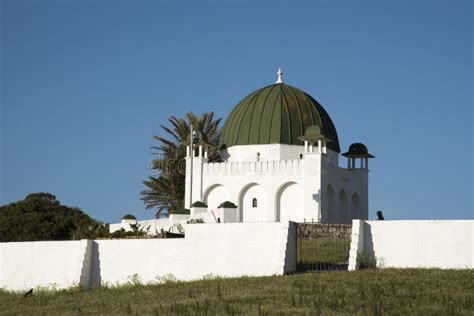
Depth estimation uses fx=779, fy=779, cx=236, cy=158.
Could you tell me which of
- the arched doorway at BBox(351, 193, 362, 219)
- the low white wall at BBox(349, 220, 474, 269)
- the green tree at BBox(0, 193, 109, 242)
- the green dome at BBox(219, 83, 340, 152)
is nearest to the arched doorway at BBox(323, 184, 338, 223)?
the arched doorway at BBox(351, 193, 362, 219)

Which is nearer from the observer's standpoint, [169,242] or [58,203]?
[169,242]

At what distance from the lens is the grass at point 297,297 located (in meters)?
14.4

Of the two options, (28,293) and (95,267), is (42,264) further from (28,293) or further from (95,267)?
(95,267)

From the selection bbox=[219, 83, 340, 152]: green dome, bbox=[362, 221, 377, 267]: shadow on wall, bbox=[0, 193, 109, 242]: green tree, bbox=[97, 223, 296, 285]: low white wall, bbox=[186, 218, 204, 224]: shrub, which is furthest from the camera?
bbox=[219, 83, 340, 152]: green dome

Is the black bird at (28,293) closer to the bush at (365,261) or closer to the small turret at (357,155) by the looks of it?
the bush at (365,261)

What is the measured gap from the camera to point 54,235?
38.0 m

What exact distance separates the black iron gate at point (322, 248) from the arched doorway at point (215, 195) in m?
15.4

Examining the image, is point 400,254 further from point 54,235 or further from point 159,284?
point 54,235

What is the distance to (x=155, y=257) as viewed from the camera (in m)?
22.7

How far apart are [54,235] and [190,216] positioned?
8.26m

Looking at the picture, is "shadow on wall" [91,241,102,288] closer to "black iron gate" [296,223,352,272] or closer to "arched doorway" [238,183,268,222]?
"black iron gate" [296,223,352,272]

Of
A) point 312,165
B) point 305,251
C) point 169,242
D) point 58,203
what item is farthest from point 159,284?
point 58,203

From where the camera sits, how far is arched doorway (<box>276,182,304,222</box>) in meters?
36.2

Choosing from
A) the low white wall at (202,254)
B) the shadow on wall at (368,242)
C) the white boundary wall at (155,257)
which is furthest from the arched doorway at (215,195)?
the shadow on wall at (368,242)
